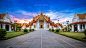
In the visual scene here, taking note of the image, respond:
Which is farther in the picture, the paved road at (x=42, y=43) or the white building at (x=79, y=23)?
the white building at (x=79, y=23)

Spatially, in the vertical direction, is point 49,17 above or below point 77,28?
above

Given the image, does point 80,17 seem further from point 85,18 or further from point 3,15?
point 3,15

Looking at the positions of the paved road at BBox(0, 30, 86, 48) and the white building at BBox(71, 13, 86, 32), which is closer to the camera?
the paved road at BBox(0, 30, 86, 48)

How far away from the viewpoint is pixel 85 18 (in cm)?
2192

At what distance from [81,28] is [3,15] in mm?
29739

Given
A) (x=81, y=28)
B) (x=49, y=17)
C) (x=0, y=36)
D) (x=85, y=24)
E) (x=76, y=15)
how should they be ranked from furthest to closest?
(x=49, y=17) → (x=76, y=15) → (x=81, y=28) → (x=85, y=24) → (x=0, y=36)

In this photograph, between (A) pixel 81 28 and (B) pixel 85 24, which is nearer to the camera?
(B) pixel 85 24

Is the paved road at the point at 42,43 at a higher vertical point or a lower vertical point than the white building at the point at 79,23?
lower

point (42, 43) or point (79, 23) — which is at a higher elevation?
point (79, 23)

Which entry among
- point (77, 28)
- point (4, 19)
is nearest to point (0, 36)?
point (4, 19)

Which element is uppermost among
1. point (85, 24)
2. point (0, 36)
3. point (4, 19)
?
point (4, 19)

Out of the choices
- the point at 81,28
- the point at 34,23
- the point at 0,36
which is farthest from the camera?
the point at 34,23

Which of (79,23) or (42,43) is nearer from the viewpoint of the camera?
(42,43)

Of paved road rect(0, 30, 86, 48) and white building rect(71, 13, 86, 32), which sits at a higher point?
white building rect(71, 13, 86, 32)
